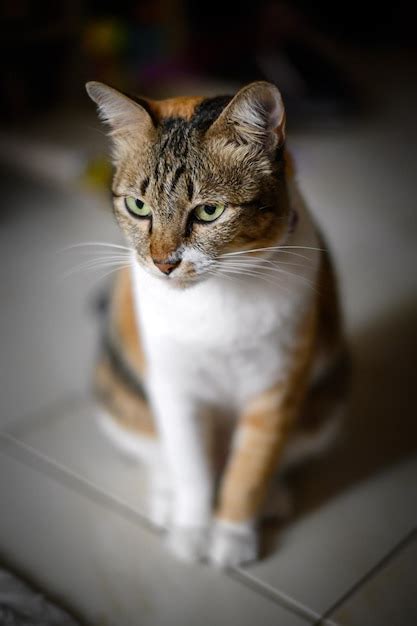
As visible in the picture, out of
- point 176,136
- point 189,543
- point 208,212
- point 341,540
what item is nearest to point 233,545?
point 189,543

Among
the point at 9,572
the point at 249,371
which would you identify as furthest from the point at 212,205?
the point at 9,572

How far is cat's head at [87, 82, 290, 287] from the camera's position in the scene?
0.95 metres

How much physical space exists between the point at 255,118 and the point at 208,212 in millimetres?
140

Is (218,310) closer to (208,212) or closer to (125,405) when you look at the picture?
(208,212)

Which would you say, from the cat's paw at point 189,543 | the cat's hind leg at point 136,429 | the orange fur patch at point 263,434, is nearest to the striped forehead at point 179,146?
the orange fur patch at point 263,434

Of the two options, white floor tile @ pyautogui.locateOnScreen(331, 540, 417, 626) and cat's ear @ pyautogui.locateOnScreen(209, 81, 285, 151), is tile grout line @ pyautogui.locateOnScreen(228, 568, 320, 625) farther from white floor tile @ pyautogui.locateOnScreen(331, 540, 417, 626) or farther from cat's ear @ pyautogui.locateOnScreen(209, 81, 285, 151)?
cat's ear @ pyautogui.locateOnScreen(209, 81, 285, 151)

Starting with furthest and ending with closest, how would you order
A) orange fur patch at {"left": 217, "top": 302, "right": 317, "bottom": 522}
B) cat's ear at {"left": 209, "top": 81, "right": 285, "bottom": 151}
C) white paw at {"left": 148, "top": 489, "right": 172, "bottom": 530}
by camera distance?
1. white paw at {"left": 148, "top": 489, "right": 172, "bottom": 530}
2. orange fur patch at {"left": 217, "top": 302, "right": 317, "bottom": 522}
3. cat's ear at {"left": 209, "top": 81, "right": 285, "bottom": 151}

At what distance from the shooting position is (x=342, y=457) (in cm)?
143

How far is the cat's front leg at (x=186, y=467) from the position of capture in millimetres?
1144

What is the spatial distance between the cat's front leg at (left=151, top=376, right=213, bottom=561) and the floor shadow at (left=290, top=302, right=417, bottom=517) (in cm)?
21

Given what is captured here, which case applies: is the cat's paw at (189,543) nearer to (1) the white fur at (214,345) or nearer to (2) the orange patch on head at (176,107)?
(1) the white fur at (214,345)

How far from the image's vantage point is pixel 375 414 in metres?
1.54

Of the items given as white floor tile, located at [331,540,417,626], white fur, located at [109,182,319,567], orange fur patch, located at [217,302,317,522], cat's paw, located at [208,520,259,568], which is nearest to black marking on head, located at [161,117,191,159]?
white fur, located at [109,182,319,567]

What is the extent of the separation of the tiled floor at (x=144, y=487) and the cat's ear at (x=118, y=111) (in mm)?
718
